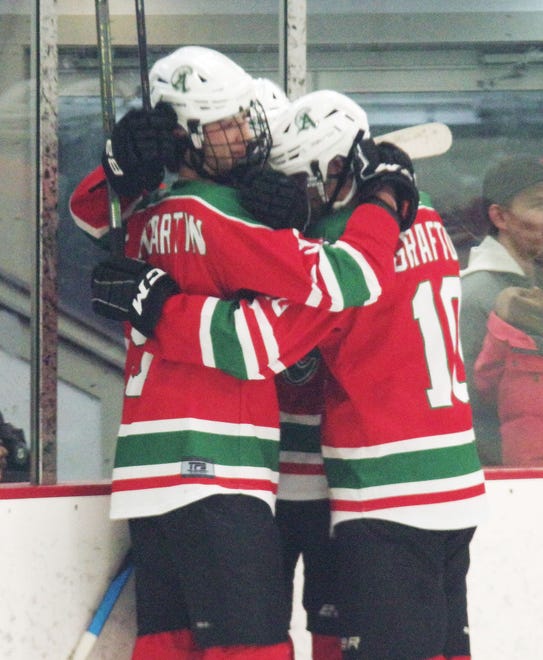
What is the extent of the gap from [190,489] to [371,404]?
1.13 feet

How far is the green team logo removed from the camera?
2066mm

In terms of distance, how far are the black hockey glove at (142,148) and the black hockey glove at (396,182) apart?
329mm

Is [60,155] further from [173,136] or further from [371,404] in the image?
[371,404]

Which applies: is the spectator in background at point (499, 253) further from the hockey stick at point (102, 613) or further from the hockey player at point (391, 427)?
the hockey stick at point (102, 613)

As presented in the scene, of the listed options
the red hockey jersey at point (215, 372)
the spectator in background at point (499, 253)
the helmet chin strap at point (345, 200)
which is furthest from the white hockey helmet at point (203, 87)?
the spectator in background at point (499, 253)

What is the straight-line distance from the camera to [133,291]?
6.59ft

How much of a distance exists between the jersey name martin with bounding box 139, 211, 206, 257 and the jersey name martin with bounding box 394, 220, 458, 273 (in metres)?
0.35

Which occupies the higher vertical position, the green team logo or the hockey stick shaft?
the hockey stick shaft

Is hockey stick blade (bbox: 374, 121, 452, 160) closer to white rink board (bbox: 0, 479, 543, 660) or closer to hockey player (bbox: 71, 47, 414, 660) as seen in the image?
hockey player (bbox: 71, 47, 414, 660)

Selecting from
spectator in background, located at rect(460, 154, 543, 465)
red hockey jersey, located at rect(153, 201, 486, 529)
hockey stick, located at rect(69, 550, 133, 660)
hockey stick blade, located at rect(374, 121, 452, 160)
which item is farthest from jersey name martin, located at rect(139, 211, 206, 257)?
spectator in background, located at rect(460, 154, 543, 465)

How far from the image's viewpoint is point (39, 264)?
248 centimetres

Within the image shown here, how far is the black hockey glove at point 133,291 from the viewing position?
6.56ft

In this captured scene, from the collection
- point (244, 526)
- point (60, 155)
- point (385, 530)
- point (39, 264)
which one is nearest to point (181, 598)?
point (244, 526)

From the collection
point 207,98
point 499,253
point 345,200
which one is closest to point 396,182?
point 345,200
